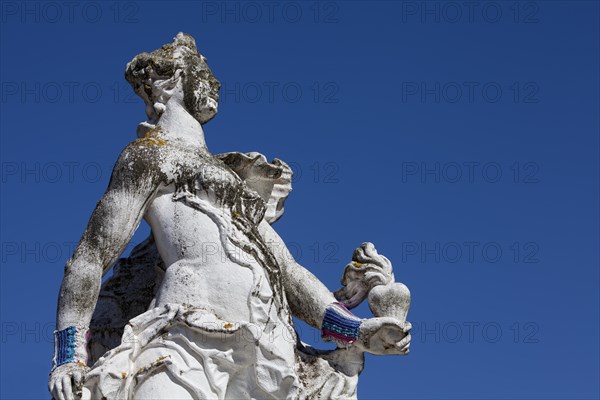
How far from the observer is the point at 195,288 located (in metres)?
8.81

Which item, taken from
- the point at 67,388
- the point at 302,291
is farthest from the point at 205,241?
the point at 67,388

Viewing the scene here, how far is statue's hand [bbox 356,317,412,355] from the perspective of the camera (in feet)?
30.4

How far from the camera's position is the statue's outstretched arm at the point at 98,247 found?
856 cm

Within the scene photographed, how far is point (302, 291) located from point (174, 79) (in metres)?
2.06

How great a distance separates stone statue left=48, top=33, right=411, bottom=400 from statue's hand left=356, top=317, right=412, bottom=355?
1cm

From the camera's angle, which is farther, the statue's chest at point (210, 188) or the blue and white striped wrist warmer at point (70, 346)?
the statue's chest at point (210, 188)

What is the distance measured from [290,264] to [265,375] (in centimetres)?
146

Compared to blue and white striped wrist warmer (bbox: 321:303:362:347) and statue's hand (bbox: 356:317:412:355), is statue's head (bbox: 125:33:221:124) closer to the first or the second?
blue and white striped wrist warmer (bbox: 321:303:362:347)

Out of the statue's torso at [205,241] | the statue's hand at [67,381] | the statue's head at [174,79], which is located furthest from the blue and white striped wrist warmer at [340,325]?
the statue's hand at [67,381]

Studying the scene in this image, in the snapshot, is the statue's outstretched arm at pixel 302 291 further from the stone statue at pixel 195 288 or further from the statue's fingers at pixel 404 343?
the statue's fingers at pixel 404 343

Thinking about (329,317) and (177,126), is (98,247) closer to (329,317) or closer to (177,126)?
(177,126)

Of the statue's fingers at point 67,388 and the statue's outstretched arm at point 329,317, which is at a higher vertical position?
the statue's outstretched arm at point 329,317

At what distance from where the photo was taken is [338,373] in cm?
928

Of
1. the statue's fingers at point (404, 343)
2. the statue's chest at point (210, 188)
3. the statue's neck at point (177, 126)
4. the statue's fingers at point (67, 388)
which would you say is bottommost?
the statue's fingers at point (67, 388)
